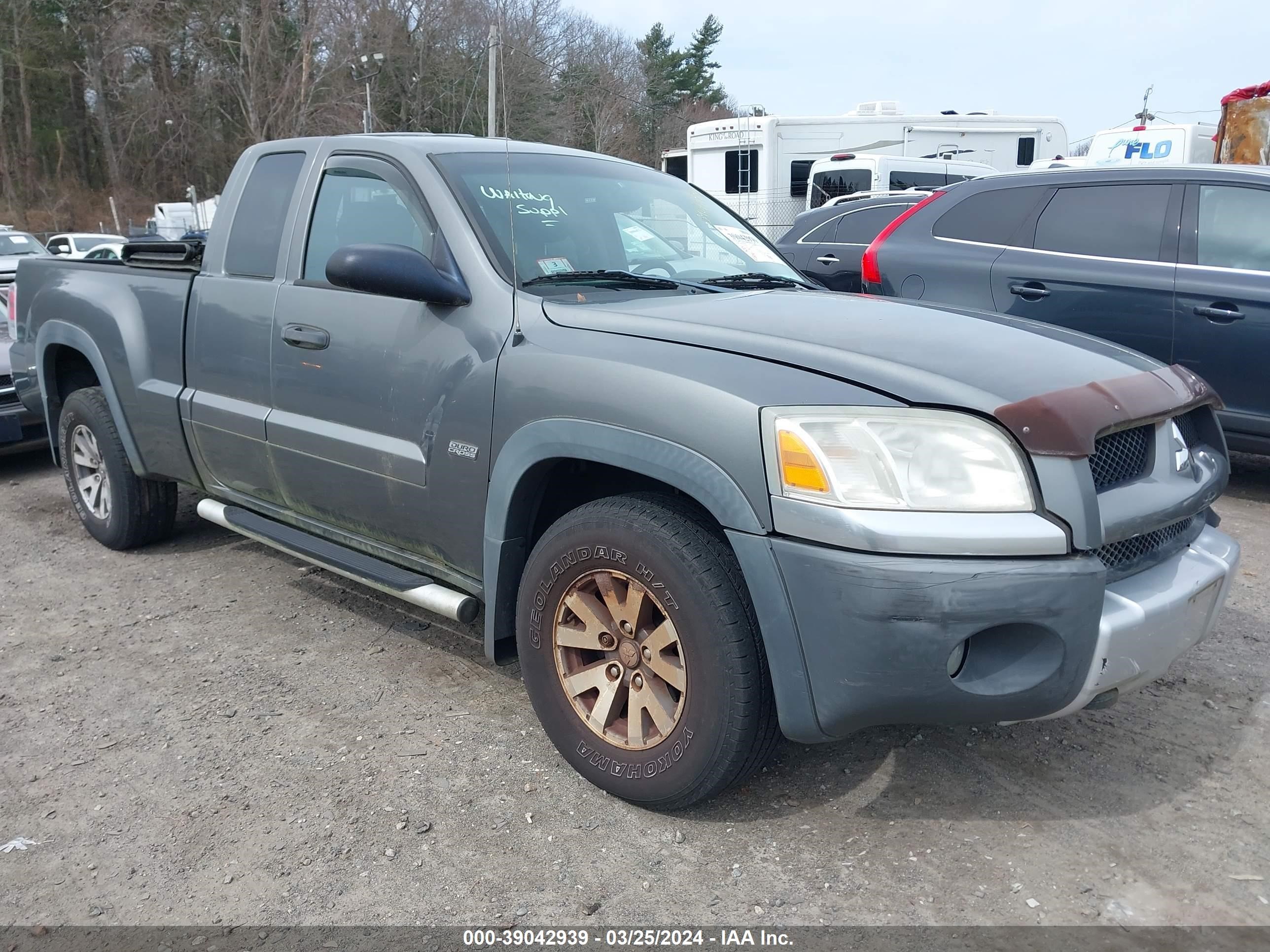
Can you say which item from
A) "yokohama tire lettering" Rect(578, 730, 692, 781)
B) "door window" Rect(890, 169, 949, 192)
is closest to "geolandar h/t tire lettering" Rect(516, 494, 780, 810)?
"yokohama tire lettering" Rect(578, 730, 692, 781)

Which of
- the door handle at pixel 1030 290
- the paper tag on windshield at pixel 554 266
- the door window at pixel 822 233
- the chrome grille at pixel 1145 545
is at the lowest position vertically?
the chrome grille at pixel 1145 545

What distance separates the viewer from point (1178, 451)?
2.64 m

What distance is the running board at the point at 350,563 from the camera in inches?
123

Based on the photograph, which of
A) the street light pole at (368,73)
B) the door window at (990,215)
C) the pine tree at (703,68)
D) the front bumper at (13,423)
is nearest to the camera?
the door window at (990,215)

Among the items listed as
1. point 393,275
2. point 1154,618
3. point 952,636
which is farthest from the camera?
point 393,275

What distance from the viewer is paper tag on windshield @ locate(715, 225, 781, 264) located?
12.6 ft

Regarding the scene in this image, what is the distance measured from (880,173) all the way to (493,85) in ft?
39.1

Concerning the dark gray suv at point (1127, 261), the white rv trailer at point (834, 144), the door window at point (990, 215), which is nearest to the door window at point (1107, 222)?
the dark gray suv at point (1127, 261)

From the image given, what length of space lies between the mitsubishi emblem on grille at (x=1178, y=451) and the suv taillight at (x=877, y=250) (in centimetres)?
399

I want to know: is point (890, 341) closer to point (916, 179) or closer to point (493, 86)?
point (493, 86)

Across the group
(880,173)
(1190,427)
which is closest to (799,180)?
(880,173)

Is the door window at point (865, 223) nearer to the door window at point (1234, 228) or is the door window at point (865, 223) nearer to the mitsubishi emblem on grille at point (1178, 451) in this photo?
the door window at point (1234, 228)

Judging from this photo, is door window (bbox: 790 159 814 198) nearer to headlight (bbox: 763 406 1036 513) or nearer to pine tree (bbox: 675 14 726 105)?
headlight (bbox: 763 406 1036 513)

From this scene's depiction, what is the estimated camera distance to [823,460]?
2.24m
